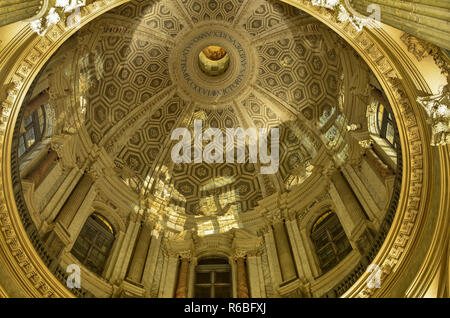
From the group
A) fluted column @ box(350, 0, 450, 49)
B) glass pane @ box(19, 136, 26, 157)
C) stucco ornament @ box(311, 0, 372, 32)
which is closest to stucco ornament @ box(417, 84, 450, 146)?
fluted column @ box(350, 0, 450, 49)

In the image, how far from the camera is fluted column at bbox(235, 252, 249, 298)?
14.6m

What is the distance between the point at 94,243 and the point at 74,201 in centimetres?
156

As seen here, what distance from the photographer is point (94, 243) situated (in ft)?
51.8

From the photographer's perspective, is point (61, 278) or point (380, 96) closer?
point (61, 278)

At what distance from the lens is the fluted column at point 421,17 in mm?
8148

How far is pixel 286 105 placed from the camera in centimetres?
2184

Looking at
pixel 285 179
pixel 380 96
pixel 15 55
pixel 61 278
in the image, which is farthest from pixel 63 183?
pixel 380 96

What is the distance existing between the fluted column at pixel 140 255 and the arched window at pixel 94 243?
908 mm

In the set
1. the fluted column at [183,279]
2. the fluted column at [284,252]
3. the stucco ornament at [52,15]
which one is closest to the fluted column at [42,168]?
the stucco ornament at [52,15]

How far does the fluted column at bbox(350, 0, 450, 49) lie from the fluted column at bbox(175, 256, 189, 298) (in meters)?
9.83

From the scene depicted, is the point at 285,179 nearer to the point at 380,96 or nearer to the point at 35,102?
the point at 380,96

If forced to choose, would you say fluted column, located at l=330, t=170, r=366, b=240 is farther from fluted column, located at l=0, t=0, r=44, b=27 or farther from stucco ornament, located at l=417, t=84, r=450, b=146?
fluted column, located at l=0, t=0, r=44, b=27

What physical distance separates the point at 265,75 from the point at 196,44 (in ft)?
11.9

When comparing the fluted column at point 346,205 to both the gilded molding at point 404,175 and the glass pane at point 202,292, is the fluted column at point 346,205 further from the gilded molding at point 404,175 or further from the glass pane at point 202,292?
the glass pane at point 202,292
